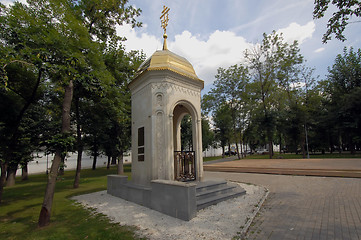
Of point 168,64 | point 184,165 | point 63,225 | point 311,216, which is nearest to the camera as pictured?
point 311,216

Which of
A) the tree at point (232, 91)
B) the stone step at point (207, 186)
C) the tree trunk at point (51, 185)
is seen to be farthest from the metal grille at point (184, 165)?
the tree at point (232, 91)

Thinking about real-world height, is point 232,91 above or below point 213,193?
above

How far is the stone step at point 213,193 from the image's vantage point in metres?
6.58

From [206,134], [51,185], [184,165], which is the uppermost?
[206,134]


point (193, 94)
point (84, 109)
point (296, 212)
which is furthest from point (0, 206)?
point (296, 212)

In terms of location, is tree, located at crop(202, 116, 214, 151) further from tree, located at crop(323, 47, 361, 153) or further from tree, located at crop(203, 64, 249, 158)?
tree, located at crop(323, 47, 361, 153)

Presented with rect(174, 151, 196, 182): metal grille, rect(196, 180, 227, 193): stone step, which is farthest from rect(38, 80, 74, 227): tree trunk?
rect(196, 180, 227, 193): stone step

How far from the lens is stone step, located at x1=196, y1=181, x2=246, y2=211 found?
259 inches

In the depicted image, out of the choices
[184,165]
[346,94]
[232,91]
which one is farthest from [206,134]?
[184,165]

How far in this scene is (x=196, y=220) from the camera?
17.5 feet

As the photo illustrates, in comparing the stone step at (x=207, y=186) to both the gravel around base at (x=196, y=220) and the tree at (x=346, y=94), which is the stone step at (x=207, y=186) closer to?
the gravel around base at (x=196, y=220)

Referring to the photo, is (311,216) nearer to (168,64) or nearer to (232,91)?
(168,64)

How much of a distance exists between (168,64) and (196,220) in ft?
20.3

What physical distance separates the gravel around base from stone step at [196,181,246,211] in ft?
0.60
